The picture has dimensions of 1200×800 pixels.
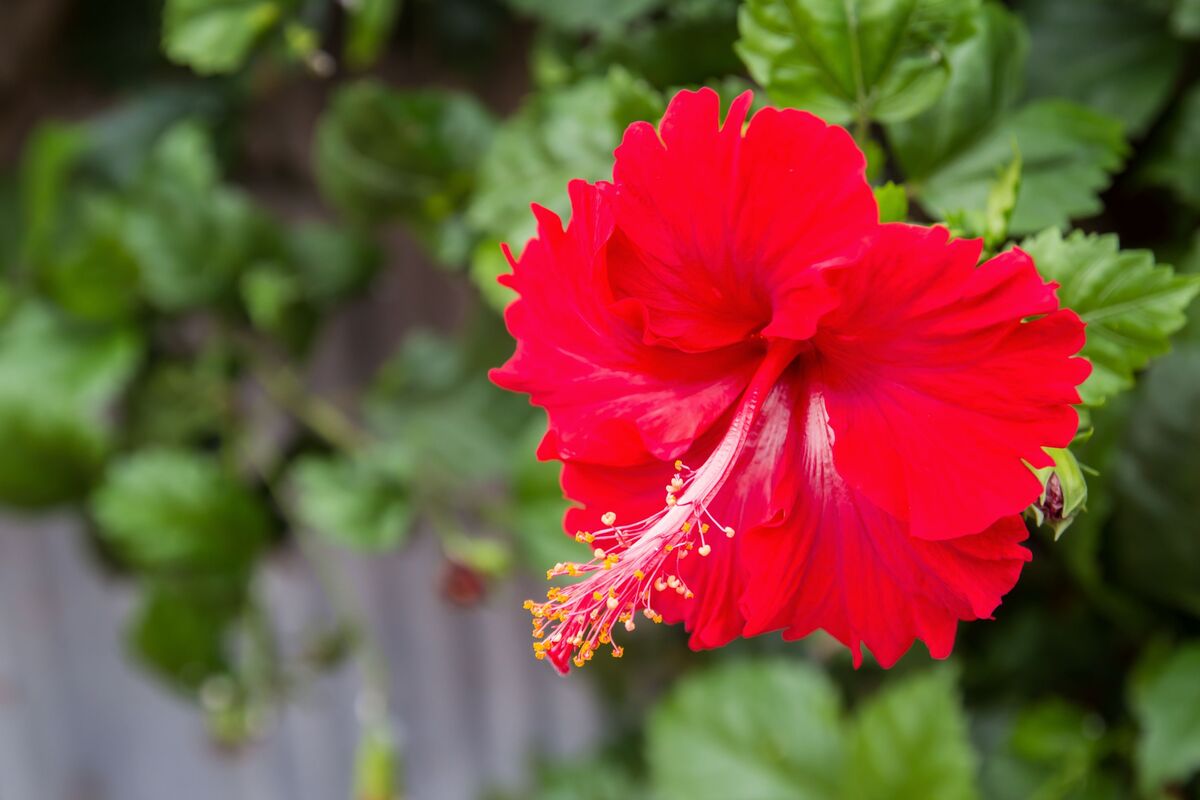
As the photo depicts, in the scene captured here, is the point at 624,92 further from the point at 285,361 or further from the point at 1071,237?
the point at 285,361

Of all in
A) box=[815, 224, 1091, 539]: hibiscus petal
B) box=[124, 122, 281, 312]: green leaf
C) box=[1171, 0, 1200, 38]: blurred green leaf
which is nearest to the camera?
box=[815, 224, 1091, 539]: hibiscus petal

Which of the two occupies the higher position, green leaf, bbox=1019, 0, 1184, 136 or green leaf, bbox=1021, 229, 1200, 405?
green leaf, bbox=1021, 229, 1200, 405

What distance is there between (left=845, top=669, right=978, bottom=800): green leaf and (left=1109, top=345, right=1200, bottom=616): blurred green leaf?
17 centimetres

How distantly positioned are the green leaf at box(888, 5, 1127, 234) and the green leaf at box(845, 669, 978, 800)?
406mm

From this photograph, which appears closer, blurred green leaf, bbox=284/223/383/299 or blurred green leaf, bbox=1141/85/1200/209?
blurred green leaf, bbox=1141/85/1200/209

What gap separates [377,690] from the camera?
1.07 metres

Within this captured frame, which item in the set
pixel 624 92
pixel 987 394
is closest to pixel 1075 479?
pixel 987 394

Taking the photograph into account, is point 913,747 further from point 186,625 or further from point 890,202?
point 186,625

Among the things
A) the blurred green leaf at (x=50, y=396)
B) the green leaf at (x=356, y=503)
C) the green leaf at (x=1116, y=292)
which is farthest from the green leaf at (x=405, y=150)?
the green leaf at (x=1116, y=292)

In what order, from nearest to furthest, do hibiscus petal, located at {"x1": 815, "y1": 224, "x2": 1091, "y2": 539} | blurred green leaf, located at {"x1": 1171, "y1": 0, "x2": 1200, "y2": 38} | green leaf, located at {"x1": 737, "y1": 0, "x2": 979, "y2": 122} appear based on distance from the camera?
1. hibiscus petal, located at {"x1": 815, "y1": 224, "x2": 1091, "y2": 539}
2. green leaf, located at {"x1": 737, "y1": 0, "x2": 979, "y2": 122}
3. blurred green leaf, located at {"x1": 1171, "y1": 0, "x2": 1200, "y2": 38}

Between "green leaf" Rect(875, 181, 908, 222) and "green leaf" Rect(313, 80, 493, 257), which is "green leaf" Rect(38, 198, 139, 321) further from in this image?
"green leaf" Rect(875, 181, 908, 222)

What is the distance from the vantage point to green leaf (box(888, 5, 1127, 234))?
1.89 ft

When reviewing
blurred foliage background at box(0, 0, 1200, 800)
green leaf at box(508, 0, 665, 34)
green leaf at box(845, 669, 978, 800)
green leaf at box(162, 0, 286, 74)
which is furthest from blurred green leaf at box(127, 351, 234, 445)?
green leaf at box(845, 669, 978, 800)

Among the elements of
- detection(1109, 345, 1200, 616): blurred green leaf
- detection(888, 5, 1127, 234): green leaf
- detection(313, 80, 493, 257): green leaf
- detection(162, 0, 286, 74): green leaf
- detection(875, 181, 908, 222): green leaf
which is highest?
detection(875, 181, 908, 222): green leaf
